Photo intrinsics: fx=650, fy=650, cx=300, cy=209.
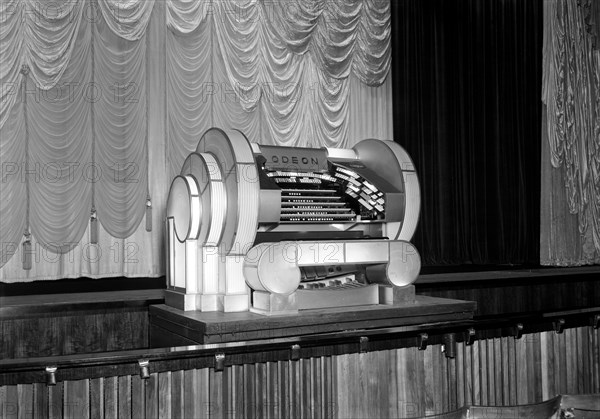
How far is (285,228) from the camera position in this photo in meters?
3.31

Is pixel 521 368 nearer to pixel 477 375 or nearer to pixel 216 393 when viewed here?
pixel 477 375

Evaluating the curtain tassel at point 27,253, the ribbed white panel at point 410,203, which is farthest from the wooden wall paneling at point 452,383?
the curtain tassel at point 27,253

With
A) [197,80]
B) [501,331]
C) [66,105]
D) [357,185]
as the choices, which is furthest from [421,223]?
[501,331]

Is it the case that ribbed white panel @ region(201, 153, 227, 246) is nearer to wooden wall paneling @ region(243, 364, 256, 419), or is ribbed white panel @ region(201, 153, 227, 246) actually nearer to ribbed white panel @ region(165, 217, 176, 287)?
ribbed white panel @ region(165, 217, 176, 287)

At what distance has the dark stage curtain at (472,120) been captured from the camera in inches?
256

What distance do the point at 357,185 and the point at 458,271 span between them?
135 inches

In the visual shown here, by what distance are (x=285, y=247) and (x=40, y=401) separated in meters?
1.43

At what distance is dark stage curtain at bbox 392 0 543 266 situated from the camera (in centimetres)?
651

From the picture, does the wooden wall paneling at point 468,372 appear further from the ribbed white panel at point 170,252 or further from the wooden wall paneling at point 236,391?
the ribbed white panel at point 170,252

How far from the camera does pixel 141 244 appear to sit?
4945 millimetres

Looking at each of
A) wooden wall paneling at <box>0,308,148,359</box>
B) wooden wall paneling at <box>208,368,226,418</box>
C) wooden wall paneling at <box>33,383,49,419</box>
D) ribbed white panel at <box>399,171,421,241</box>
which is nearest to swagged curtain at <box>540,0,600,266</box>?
ribbed white panel at <box>399,171,421,241</box>

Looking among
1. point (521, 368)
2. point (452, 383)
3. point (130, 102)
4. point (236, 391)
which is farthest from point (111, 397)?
point (130, 102)

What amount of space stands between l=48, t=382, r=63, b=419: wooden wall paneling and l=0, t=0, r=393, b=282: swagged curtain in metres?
2.86

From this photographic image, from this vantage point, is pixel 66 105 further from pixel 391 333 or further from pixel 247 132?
pixel 391 333
